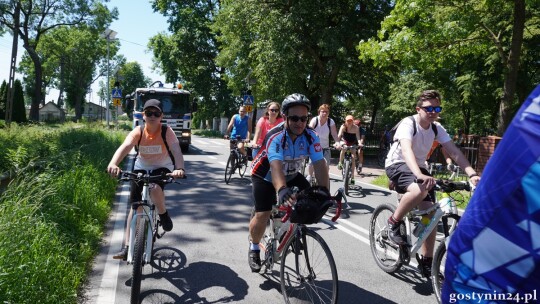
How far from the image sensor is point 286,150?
3.94 metres

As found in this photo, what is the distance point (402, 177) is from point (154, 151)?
2596 millimetres

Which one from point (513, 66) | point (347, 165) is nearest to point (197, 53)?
point (513, 66)

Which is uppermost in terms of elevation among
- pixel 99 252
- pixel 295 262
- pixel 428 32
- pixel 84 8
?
pixel 84 8

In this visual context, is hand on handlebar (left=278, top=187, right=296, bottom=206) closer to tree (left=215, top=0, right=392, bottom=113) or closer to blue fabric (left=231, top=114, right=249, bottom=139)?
blue fabric (left=231, top=114, right=249, bottom=139)

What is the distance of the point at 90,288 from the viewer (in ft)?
13.7

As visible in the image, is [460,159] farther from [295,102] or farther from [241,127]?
[241,127]

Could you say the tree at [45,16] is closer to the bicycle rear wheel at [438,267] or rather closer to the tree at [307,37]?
the tree at [307,37]

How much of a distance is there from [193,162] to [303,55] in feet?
30.2

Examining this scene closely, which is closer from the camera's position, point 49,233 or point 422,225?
point 422,225

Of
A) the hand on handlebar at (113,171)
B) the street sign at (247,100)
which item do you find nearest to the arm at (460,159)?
the hand on handlebar at (113,171)

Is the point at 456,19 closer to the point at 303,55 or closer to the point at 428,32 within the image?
the point at 428,32

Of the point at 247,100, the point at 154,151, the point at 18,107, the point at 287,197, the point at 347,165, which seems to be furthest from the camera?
the point at 18,107

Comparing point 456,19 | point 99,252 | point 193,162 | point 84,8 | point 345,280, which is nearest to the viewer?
point 345,280

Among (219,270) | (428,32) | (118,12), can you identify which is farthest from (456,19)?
(118,12)
